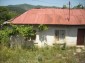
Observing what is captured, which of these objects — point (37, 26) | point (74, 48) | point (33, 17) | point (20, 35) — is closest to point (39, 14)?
point (33, 17)

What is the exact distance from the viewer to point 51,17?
62.7 feet

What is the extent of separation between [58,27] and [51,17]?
4.64 feet

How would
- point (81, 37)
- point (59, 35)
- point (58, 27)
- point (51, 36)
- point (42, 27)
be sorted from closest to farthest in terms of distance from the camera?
1. point (42, 27)
2. point (51, 36)
3. point (58, 27)
4. point (59, 35)
5. point (81, 37)

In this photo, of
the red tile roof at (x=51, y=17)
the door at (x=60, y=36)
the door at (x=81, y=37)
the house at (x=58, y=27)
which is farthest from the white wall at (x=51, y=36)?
the door at (x=81, y=37)

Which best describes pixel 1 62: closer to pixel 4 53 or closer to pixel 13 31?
pixel 4 53

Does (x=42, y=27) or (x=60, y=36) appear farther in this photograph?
(x=60, y=36)

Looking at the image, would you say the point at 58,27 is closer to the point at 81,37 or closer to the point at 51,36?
the point at 51,36

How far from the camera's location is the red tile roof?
60.1 feet

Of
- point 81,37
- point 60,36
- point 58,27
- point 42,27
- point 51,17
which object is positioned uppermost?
point 51,17

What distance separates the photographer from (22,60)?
1189 centimetres

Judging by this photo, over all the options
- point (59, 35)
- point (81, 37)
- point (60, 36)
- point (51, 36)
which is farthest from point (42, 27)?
point (81, 37)

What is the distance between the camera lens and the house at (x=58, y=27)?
18.1 metres

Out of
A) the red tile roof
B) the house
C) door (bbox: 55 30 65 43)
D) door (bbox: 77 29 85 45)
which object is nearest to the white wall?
the house

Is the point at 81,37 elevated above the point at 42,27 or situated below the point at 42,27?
below
